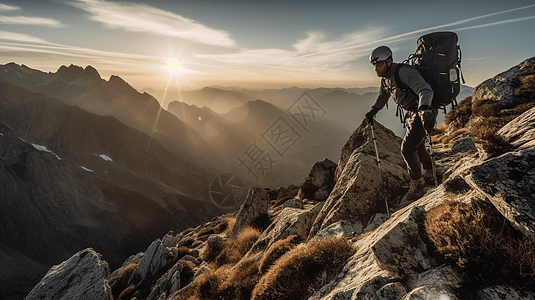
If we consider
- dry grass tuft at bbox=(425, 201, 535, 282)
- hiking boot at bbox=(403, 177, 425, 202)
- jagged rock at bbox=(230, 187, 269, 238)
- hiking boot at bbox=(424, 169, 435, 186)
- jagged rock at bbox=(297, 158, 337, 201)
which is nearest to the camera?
dry grass tuft at bbox=(425, 201, 535, 282)

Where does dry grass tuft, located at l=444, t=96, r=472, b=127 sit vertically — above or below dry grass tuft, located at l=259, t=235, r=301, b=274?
above

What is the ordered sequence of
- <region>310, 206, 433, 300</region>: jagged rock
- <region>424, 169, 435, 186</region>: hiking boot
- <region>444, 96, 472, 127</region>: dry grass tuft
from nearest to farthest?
<region>310, 206, 433, 300</region>: jagged rock → <region>424, 169, 435, 186</region>: hiking boot → <region>444, 96, 472, 127</region>: dry grass tuft

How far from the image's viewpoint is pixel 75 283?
46.5 feet

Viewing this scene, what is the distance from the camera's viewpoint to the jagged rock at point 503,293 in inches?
119

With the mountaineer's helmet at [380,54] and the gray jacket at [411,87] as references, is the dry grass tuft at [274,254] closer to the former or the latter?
the gray jacket at [411,87]

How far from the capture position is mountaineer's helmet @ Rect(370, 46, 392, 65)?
7.11m

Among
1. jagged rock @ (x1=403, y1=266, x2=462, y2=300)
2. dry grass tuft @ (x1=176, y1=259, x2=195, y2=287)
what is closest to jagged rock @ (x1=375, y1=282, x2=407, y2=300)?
jagged rock @ (x1=403, y1=266, x2=462, y2=300)

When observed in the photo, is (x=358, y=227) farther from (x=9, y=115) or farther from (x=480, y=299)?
(x=9, y=115)

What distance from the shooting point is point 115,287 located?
1928 cm

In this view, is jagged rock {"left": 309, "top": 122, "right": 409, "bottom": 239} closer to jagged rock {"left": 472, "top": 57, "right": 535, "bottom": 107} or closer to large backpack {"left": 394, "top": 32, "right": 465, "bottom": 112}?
large backpack {"left": 394, "top": 32, "right": 465, "bottom": 112}

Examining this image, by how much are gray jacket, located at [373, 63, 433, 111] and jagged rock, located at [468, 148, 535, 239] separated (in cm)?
245

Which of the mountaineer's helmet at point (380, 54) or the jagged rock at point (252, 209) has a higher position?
the mountaineer's helmet at point (380, 54)

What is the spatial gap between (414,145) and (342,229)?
3.57 m

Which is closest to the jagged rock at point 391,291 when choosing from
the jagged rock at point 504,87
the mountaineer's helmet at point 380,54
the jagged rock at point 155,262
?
the mountaineer's helmet at point 380,54
